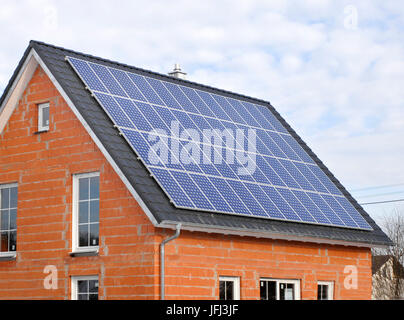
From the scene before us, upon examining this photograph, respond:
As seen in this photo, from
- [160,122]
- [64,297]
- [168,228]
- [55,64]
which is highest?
[55,64]

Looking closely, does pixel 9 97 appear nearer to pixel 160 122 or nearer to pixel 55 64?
pixel 55 64

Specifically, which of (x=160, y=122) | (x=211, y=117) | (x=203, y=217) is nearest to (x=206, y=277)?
(x=203, y=217)

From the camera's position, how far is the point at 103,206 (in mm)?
20969

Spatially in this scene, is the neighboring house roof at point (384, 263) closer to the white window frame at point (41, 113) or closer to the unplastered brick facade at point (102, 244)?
the unplastered brick facade at point (102, 244)

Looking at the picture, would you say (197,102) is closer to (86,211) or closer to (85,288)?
(86,211)

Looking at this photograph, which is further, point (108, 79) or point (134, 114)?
point (108, 79)

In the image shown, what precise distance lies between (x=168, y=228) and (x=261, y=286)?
13.5 ft

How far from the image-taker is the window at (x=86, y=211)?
21266 millimetres

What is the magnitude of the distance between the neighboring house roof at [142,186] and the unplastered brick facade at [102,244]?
0.43 meters

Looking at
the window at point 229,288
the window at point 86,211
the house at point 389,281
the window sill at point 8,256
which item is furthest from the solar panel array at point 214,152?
the house at point 389,281

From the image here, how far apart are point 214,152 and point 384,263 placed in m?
43.1

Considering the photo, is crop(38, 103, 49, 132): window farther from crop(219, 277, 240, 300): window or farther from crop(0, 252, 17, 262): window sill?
crop(219, 277, 240, 300): window

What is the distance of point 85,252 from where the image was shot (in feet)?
69.3

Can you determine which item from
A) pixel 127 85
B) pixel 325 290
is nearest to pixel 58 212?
pixel 127 85
